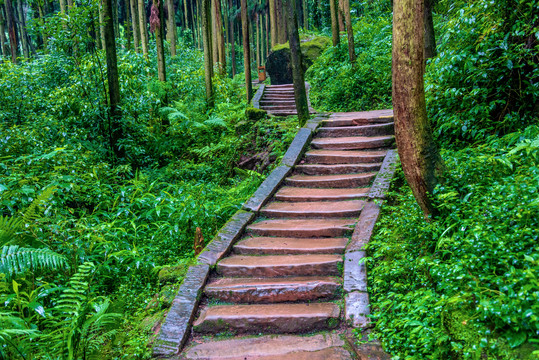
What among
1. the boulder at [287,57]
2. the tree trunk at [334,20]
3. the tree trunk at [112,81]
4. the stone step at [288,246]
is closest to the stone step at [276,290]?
the stone step at [288,246]

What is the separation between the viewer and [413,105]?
3.95 meters

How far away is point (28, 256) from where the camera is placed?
13.1 feet

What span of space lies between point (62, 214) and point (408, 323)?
17.7ft

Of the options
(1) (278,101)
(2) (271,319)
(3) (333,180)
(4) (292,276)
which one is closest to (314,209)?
(3) (333,180)

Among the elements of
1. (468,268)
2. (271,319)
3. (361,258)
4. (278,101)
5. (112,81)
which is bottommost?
(271,319)

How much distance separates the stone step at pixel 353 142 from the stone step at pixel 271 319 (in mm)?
4167

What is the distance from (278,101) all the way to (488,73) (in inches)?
403

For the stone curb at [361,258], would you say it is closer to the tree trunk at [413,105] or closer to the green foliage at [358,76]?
the tree trunk at [413,105]

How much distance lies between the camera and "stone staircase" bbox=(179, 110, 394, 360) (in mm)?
3732

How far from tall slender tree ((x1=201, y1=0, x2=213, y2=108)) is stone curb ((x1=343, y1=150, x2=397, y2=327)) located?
979cm

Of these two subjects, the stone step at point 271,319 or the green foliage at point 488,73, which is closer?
the stone step at point 271,319

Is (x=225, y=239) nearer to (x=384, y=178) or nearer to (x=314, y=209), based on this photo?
(x=314, y=209)

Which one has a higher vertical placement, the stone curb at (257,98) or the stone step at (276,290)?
the stone curb at (257,98)

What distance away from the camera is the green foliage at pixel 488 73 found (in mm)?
5031
